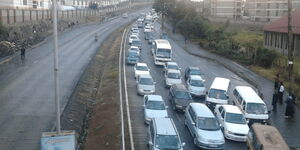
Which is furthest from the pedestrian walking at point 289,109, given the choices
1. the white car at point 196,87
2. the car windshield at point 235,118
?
the white car at point 196,87

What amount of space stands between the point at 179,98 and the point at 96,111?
6.49m

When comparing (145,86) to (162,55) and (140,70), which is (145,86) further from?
(162,55)

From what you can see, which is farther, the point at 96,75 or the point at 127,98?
the point at 96,75

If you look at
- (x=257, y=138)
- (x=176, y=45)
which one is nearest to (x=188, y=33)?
(x=176, y=45)

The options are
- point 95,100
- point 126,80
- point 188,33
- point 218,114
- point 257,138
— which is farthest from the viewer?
point 188,33

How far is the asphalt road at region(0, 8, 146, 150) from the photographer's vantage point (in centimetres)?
2139

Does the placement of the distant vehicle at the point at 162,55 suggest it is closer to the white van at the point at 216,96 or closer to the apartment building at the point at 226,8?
the white van at the point at 216,96

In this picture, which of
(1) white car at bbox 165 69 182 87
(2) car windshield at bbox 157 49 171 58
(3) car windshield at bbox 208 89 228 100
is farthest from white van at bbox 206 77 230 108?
(2) car windshield at bbox 157 49 171 58

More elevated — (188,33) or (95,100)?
(188,33)

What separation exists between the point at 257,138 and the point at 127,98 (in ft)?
45.8

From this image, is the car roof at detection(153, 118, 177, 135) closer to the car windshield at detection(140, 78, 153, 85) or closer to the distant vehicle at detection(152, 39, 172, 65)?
the car windshield at detection(140, 78, 153, 85)

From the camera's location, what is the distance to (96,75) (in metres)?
42.5

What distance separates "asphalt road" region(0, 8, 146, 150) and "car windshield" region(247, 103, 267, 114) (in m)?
11.8

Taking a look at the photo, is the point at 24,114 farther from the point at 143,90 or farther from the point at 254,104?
the point at 254,104
